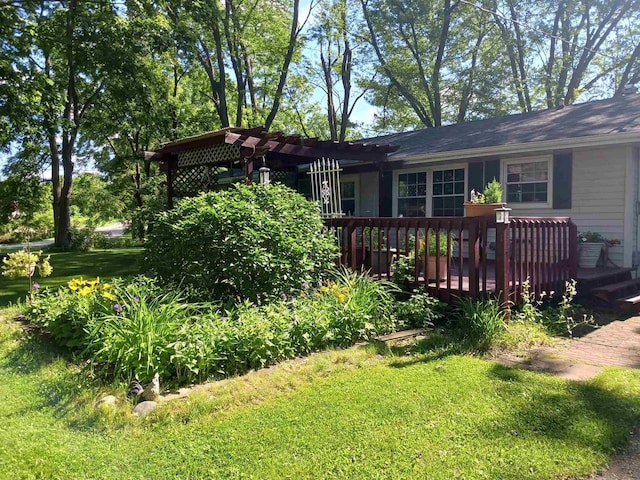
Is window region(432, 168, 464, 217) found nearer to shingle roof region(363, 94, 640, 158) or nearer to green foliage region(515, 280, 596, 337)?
shingle roof region(363, 94, 640, 158)

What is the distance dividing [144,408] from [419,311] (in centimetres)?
328

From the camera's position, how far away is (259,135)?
8.28 metres

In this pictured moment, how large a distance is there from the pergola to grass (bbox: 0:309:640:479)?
503 cm

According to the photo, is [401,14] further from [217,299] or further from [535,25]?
[217,299]

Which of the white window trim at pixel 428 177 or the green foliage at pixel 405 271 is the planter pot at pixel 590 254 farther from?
the green foliage at pixel 405 271

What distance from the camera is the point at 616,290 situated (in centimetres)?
678

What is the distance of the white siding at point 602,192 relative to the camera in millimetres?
8016

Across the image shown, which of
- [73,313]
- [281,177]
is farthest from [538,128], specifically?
[73,313]

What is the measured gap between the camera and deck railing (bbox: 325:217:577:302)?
17.7ft

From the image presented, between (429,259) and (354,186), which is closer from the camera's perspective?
(429,259)

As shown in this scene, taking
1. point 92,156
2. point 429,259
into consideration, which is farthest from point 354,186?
point 92,156

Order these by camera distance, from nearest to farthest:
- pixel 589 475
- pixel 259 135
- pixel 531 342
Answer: pixel 589 475 → pixel 531 342 → pixel 259 135

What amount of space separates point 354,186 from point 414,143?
1864 millimetres

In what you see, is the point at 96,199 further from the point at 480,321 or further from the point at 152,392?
the point at 480,321
